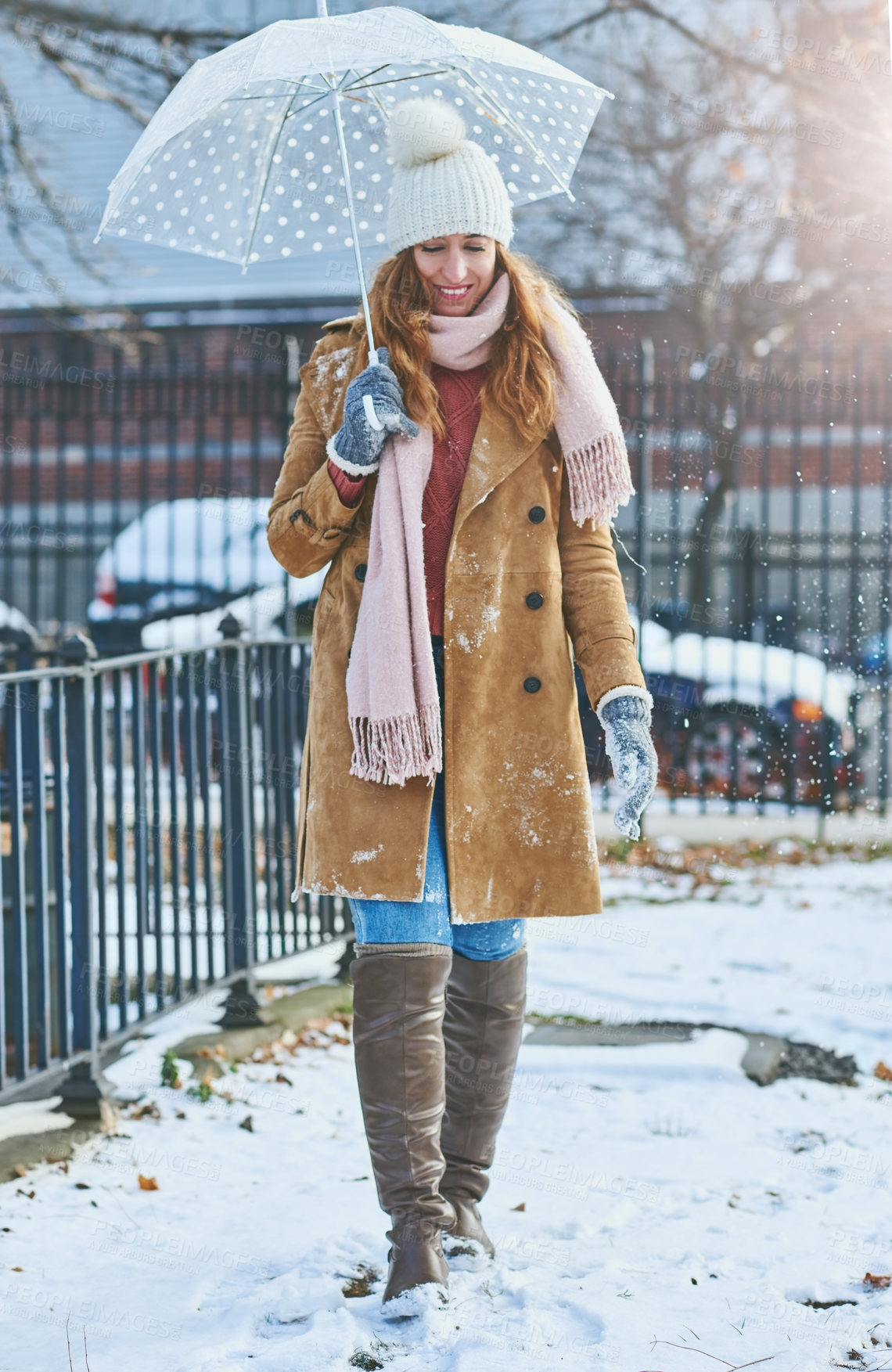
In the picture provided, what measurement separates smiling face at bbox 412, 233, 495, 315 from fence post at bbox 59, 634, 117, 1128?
1.40m

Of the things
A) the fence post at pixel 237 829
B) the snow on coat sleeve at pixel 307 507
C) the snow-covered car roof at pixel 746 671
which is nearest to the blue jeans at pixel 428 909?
the snow on coat sleeve at pixel 307 507

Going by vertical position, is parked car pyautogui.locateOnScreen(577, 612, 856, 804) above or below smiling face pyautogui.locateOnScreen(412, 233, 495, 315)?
below

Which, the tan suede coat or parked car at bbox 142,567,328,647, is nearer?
the tan suede coat

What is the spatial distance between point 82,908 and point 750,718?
6.25 meters

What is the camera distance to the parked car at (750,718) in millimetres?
8617

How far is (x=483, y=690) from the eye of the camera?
96.4 inches

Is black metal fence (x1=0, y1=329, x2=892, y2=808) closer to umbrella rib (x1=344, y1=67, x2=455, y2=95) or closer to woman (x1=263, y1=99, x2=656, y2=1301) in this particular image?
umbrella rib (x1=344, y1=67, x2=455, y2=95)

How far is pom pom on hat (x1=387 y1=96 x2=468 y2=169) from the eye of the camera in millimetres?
2494

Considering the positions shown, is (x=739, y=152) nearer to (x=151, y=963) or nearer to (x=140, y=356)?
(x=140, y=356)

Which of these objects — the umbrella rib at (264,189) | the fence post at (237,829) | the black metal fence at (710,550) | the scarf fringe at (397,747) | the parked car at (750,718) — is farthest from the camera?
A: the parked car at (750,718)

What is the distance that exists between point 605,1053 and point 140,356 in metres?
11.8

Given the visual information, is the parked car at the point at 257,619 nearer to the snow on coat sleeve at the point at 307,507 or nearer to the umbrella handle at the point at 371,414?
the snow on coat sleeve at the point at 307,507

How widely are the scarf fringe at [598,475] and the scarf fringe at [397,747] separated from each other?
50cm

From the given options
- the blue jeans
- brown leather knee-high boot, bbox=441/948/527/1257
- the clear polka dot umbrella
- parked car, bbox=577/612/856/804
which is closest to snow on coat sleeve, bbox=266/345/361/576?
the blue jeans
